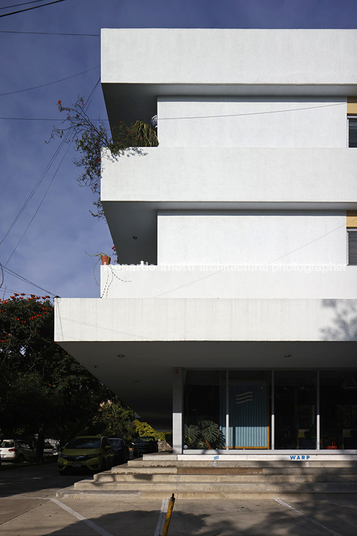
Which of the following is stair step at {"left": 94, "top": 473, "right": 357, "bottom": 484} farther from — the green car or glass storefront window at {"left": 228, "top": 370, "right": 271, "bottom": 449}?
the green car

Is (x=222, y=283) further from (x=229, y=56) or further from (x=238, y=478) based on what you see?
(x=229, y=56)

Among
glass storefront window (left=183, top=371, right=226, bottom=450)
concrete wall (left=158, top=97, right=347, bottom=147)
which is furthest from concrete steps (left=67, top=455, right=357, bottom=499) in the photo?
concrete wall (left=158, top=97, right=347, bottom=147)

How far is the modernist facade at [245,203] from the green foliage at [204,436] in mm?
54

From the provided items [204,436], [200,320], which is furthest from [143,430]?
[200,320]

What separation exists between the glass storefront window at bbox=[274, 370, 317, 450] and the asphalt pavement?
3212 mm

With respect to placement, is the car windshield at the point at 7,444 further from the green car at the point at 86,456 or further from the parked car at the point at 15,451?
the green car at the point at 86,456

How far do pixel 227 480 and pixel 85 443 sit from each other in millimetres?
8292

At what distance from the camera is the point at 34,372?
2303 cm

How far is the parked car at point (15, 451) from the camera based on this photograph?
26.7 metres

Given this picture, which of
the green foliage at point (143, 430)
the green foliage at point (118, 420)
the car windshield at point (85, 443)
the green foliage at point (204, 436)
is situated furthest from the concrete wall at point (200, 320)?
the green foliage at point (143, 430)

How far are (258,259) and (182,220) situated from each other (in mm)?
2372

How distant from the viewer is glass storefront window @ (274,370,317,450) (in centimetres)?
1370

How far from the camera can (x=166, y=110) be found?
1454 centimetres

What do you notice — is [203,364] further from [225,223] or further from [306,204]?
[306,204]
